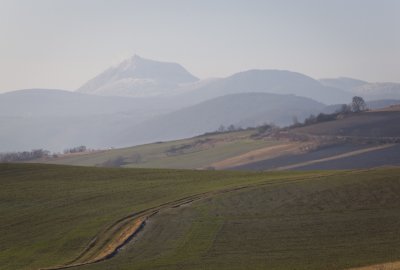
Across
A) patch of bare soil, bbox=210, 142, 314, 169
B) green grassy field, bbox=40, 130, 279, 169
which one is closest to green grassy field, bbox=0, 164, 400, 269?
patch of bare soil, bbox=210, 142, 314, 169

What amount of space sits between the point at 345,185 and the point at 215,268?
1123 inches

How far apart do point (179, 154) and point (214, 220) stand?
11206 centimetres

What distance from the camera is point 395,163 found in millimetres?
111250

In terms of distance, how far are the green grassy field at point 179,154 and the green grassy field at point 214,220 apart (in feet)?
234

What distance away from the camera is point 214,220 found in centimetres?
4975

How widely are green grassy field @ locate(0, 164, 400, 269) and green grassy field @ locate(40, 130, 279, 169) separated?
71.4m

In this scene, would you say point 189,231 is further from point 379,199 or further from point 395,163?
point 395,163

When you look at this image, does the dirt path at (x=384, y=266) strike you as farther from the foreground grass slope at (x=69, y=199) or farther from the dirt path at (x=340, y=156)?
the dirt path at (x=340, y=156)

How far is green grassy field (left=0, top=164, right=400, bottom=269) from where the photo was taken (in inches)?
1507

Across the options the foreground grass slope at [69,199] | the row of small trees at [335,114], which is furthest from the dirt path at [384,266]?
the row of small trees at [335,114]

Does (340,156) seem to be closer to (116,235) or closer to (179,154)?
(179,154)

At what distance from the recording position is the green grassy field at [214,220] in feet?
126

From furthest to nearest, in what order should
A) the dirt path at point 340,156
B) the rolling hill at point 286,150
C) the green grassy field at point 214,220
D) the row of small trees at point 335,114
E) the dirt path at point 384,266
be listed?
the row of small trees at point 335,114 < the rolling hill at point 286,150 < the dirt path at point 340,156 < the green grassy field at point 214,220 < the dirt path at point 384,266

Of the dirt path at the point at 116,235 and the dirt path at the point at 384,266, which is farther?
the dirt path at the point at 116,235
